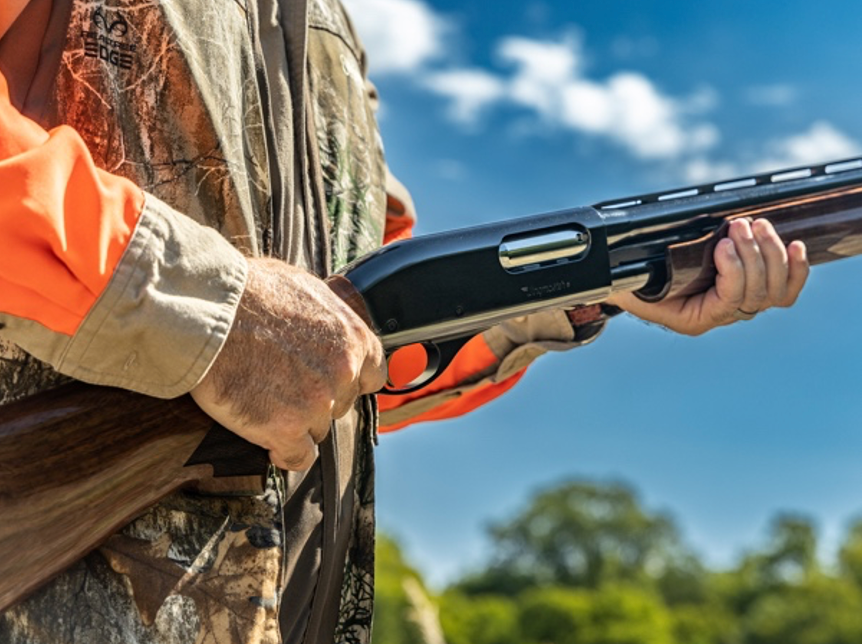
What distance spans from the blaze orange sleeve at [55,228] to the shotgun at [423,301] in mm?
224

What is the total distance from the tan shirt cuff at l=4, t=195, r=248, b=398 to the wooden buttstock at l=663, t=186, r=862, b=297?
66.6 inches

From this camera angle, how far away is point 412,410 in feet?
13.5

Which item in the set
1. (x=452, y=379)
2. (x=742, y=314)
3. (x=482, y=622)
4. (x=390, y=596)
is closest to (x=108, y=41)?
(x=452, y=379)

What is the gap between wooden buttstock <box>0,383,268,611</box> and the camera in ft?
7.59

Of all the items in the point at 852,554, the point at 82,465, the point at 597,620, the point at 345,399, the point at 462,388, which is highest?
the point at 852,554

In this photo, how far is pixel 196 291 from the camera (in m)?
2.35

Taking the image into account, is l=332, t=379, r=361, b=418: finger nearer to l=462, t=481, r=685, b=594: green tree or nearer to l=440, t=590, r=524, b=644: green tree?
l=440, t=590, r=524, b=644: green tree

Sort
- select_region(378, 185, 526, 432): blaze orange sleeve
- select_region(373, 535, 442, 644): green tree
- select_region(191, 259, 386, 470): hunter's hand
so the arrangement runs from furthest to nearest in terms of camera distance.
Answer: select_region(373, 535, 442, 644): green tree → select_region(378, 185, 526, 432): blaze orange sleeve → select_region(191, 259, 386, 470): hunter's hand

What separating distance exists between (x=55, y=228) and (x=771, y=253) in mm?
2250

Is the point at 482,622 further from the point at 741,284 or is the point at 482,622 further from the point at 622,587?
the point at 741,284

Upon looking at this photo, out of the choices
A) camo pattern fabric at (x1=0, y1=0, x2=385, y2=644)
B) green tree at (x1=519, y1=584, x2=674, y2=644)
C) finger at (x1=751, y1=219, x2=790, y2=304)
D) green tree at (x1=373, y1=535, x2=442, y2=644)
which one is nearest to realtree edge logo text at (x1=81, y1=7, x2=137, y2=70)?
camo pattern fabric at (x1=0, y1=0, x2=385, y2=644)

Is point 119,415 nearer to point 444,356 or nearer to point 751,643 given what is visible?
point 444,356

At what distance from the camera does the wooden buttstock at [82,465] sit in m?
2.31

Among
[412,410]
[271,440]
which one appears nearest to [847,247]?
[412,410]
